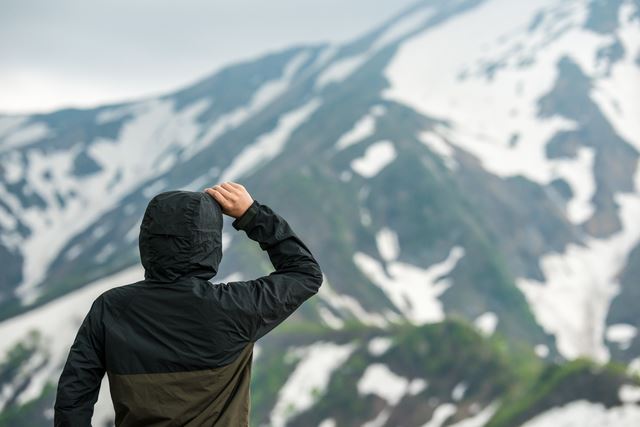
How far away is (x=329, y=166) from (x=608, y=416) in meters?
95.9

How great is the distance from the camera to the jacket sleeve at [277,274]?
562 centimetres

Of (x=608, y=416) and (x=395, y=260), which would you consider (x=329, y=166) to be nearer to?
(x=395, y=260)

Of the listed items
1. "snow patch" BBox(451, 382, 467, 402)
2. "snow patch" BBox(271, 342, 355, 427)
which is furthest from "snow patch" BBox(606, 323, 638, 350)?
"snow patch" BBox(451, 382, 467, 402)

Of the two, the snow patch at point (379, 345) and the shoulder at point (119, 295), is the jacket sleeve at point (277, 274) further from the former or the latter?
the snow patch at point (379, 345)

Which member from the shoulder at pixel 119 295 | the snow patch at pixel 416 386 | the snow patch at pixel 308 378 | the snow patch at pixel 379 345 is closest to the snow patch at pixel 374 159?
the snow patch at pixel 308 378

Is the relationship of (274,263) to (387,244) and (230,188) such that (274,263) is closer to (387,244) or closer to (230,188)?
(230,188)

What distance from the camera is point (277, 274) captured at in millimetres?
5789

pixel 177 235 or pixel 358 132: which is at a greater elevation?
pixel 177 235

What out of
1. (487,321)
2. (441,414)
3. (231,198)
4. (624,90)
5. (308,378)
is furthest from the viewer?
(624,90)

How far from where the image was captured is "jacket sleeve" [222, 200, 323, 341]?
562cm

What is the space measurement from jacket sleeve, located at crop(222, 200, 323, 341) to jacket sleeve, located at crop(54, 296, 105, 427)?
82cm

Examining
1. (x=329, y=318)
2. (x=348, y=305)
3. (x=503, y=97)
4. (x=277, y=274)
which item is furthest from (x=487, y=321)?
(x=277, y=274)

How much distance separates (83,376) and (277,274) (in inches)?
52.1

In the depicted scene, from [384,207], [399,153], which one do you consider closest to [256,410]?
[384,207]
